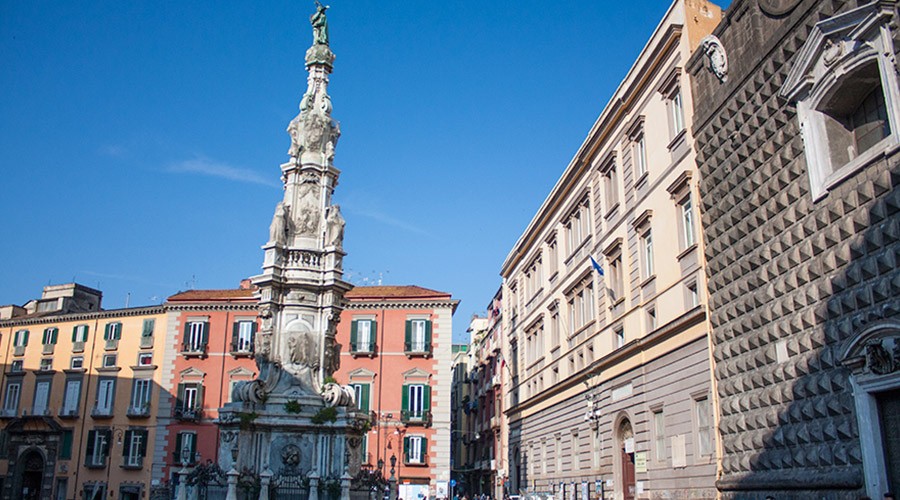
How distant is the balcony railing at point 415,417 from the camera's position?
154ft

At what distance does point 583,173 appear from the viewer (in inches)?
1296

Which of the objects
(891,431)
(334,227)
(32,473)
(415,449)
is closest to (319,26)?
(334,227)

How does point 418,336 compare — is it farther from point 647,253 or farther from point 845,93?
point 845,93

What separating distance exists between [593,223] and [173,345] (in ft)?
103

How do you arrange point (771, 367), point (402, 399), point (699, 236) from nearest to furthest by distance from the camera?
point (771, 367) < point (699, 236) < point (402, 399)

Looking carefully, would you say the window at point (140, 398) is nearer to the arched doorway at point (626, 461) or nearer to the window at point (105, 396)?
the window at point (105, 396)

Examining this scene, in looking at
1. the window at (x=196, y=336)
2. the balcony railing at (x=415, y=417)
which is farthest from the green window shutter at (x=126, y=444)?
the balcony railing at (x=415, y=417)

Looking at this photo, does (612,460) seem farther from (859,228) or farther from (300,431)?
(859,228)

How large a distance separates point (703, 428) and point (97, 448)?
42.3 m

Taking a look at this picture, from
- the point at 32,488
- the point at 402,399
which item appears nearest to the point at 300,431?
the point at 402,399

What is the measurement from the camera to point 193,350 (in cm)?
5019

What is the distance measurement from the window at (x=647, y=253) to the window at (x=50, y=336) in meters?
45.0

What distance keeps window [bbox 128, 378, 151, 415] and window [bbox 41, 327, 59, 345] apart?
8.54 m

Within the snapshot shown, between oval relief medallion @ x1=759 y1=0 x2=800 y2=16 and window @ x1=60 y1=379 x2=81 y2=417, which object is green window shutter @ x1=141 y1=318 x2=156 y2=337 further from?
oval relief medallion @ x1=759 y1=0 x2=800 y2=16
